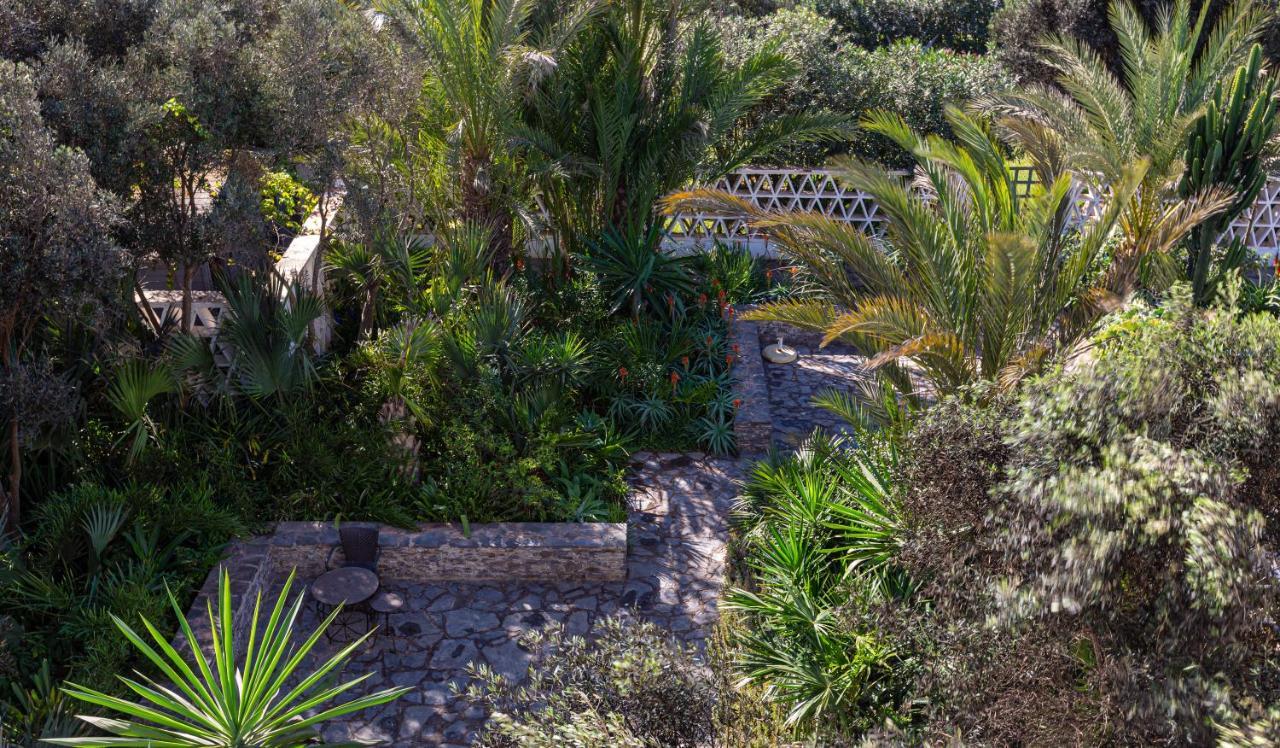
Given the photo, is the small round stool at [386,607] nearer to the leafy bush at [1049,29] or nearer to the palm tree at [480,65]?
the palm tree at [480,65]

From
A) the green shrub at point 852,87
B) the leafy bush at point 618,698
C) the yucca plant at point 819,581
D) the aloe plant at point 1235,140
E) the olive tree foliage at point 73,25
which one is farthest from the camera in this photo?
the green shrub at point 852,87

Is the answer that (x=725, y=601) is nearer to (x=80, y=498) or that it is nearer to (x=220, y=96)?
(x=80, y=498)

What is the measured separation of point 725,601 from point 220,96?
511 centimetres

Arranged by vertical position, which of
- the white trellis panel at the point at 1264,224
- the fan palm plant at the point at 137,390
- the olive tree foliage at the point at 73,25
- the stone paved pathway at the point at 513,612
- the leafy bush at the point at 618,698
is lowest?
the stone paved pathway at the point at 513,612

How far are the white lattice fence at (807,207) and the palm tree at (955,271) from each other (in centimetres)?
492

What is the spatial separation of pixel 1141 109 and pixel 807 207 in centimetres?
485

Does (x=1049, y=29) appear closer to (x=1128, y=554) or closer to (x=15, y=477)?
(x=1128, y=554)

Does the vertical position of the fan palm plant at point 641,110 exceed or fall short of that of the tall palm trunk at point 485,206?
it exceeds it

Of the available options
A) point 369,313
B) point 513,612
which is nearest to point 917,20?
point 369,313

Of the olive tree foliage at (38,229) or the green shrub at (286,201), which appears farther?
the green shrub at (286,201)

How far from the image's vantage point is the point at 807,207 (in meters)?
13.7

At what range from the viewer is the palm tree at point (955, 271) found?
649 centimetres

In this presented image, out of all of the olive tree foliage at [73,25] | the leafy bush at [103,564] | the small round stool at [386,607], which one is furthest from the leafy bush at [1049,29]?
the leafy bush at [103,564]

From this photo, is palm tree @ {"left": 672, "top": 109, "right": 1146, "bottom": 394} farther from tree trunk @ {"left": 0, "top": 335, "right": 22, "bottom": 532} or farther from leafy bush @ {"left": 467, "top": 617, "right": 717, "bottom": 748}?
tree trunk @ {"left": 0, "top": 335, "right": 22, "bottom": 532}
